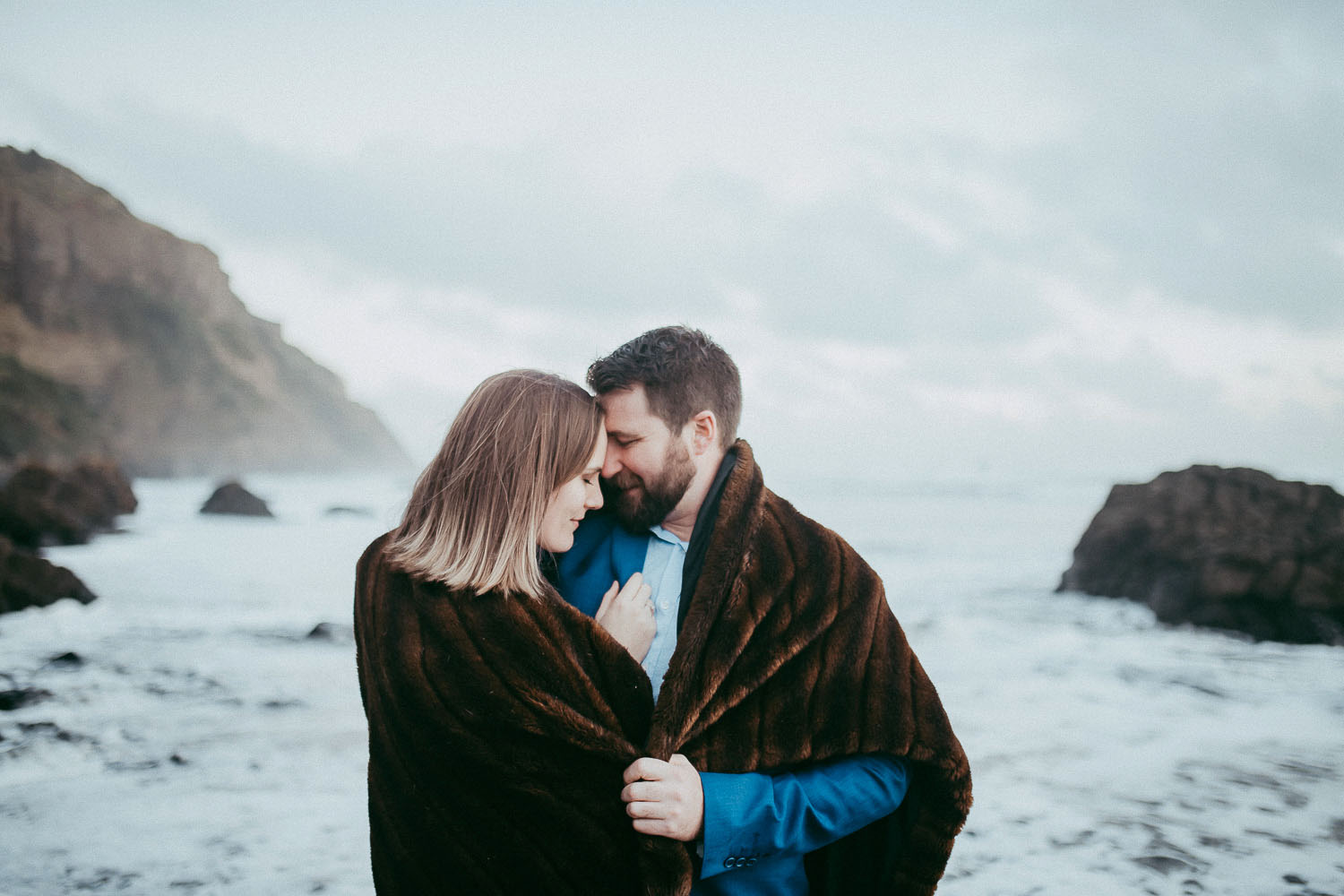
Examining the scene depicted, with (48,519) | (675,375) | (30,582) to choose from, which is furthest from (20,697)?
(48,519)

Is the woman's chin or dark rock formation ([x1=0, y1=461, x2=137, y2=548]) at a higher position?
the woman's chin

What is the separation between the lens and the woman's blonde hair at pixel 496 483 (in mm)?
1772

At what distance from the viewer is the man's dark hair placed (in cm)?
221

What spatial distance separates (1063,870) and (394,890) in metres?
3.34

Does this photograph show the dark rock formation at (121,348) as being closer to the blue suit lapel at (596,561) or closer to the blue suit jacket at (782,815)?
the blue suit lapel at (596,561)

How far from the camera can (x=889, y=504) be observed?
32.0m

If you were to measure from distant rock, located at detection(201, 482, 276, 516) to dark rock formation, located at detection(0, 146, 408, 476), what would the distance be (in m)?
9.32

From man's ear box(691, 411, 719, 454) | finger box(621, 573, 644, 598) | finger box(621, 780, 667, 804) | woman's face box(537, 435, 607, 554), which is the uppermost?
man's ear box(691, 411, 719, 454)

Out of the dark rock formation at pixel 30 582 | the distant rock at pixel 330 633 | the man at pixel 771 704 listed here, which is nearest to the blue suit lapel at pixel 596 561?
the man at pixel 771 704

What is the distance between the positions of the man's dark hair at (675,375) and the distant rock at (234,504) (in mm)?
21557

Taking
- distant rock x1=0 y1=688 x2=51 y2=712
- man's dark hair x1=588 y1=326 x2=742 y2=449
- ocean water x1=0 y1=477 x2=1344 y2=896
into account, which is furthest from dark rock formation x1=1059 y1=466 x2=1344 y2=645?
distant rock x1=0 y1=688 x2=51 y2=712

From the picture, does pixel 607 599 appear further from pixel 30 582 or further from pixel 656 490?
pixel 30 582

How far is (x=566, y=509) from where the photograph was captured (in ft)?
6.46

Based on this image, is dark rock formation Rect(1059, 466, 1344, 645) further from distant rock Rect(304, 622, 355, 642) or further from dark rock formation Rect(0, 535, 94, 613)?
dark rock formation Rect(0, 535, 94, 613)
